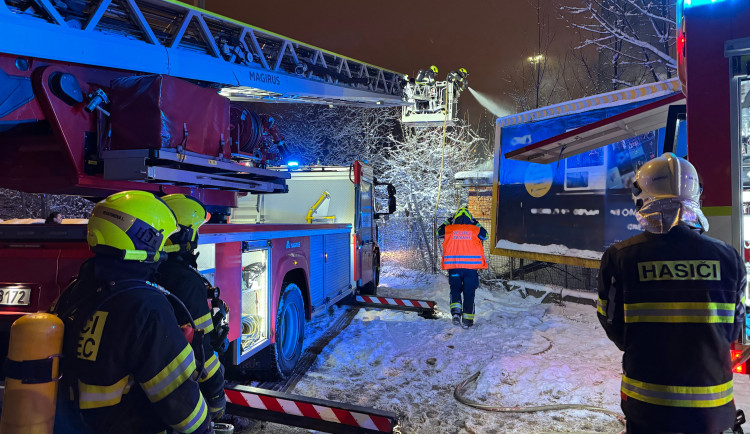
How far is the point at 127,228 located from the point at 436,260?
1253 centimetres

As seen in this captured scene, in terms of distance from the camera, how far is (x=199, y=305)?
233cm

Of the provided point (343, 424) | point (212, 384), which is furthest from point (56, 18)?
point (343, 424)

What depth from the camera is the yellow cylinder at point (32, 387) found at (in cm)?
146

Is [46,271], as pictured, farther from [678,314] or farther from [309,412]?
[678,314]

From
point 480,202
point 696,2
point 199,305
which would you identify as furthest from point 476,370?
point 480,202

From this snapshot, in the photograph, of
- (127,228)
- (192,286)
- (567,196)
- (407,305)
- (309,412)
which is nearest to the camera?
(127,228)

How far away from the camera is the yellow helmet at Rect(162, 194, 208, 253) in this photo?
2.50 m

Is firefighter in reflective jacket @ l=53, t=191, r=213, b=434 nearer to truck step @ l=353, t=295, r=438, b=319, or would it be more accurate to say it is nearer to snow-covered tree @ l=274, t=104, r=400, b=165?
truck step @ l=353, t=295, r=438, b=319

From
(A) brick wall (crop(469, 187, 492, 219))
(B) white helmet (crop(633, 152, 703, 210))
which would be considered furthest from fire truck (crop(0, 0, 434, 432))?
(A) brick wall (crop(469, 187, 492, 219))

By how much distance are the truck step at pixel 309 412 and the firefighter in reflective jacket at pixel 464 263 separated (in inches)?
152

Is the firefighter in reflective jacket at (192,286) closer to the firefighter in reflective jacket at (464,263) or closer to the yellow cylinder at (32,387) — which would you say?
the yellow cylinder at (32,387)

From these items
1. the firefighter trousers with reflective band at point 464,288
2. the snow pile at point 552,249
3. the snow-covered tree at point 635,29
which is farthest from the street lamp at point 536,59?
the firefighter trousers with reflective band at point 464,288

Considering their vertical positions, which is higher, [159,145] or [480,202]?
[159,145]

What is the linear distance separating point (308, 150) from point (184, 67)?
74.6ft
